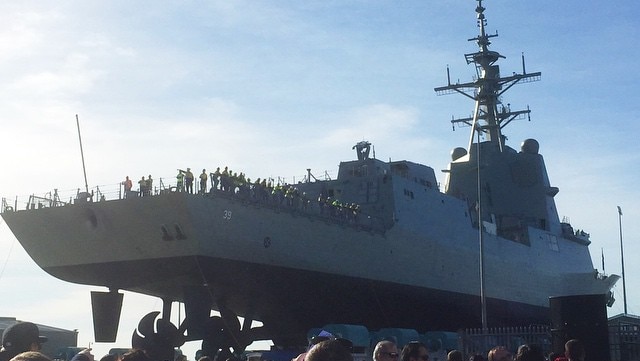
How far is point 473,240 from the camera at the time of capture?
37281mm

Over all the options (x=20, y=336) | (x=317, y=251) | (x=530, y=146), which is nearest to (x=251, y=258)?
(x=317, y=251)

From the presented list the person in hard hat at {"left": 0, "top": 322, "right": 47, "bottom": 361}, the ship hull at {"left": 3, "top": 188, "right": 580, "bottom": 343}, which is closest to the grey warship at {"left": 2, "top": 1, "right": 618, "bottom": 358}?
the ship hull at {"left": 3, "top": 188, "right": 580, "bottom": 343}

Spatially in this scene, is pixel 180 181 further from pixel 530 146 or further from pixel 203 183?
pixel 530 146

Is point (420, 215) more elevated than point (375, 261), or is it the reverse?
point (420, 215)

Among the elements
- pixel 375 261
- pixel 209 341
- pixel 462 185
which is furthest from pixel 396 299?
pixel 462 185

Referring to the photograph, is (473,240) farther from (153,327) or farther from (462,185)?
(153,327)

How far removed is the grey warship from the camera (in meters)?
26.7

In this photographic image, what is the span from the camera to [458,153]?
4656 cm

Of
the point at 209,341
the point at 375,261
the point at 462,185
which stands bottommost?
the point at 209,341

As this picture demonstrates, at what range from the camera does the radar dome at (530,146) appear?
45125mm

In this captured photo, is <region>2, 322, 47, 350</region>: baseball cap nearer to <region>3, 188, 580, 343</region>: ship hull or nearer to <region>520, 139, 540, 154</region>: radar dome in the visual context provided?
<region>3, 188, 580, 343</region>: ship hull

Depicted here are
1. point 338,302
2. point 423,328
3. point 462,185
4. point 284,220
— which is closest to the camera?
point 284,220

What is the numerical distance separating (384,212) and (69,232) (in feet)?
40.5

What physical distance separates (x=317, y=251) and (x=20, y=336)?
2397cm
